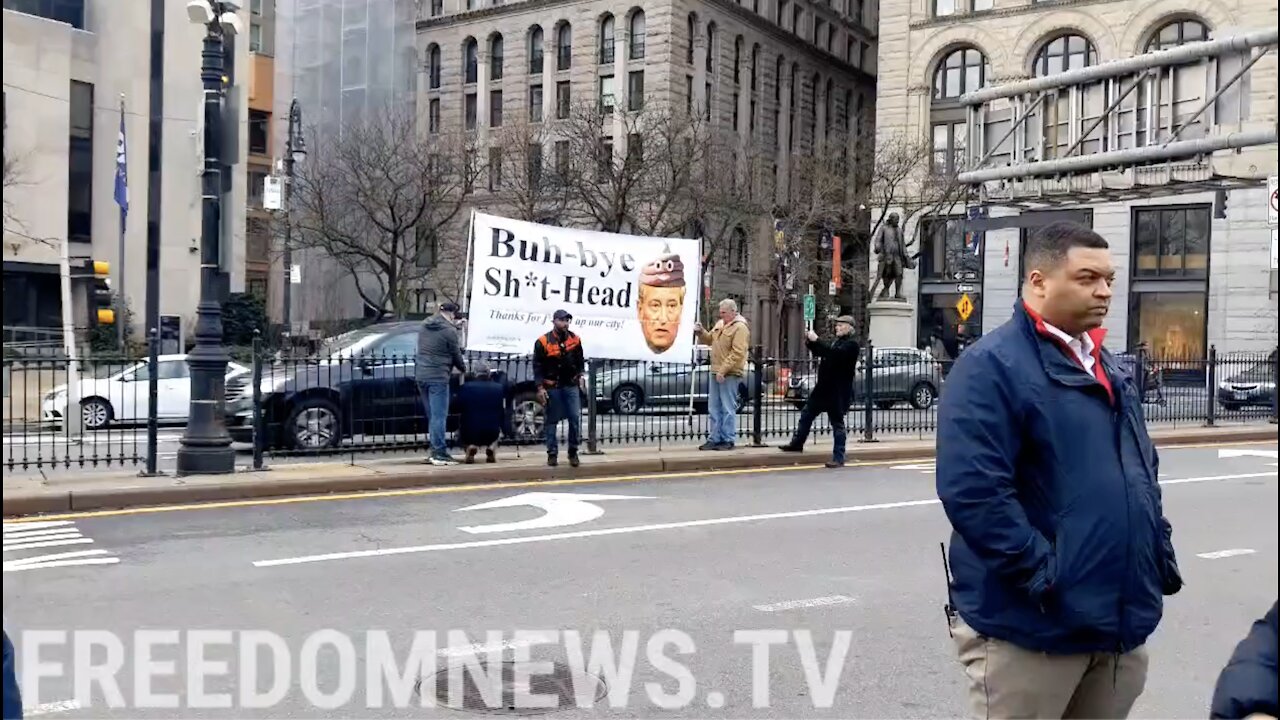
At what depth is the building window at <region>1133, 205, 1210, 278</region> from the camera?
46.7m

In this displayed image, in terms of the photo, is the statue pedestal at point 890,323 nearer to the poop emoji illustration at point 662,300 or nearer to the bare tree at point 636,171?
the bare tree at point 636,171

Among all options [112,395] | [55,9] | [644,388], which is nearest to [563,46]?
[55,9]

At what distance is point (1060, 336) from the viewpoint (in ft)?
11.4

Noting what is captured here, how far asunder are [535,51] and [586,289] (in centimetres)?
5126

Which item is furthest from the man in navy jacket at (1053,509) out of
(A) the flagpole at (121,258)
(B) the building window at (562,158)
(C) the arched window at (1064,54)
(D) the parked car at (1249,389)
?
(C) the arched window at (1064,54)

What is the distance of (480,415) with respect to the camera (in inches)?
548

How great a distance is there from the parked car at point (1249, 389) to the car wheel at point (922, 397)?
614cm

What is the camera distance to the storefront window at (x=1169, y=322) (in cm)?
4691

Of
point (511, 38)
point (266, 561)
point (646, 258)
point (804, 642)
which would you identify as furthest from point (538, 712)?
point (511, 38)

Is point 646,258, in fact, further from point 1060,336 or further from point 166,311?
point 166,311

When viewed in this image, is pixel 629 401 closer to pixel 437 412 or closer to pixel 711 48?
pixel 437 412

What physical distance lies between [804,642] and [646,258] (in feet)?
30.6

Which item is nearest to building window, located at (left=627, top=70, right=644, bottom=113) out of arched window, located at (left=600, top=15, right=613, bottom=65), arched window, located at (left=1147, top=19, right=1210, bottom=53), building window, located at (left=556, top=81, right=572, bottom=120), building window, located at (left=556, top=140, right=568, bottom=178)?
arched window, located at (left=600, top=15, right=613, bottom=65)

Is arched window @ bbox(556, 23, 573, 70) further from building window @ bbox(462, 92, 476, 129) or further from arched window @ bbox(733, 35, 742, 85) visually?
arched window @ bbox(733, 35, 742, 85)
